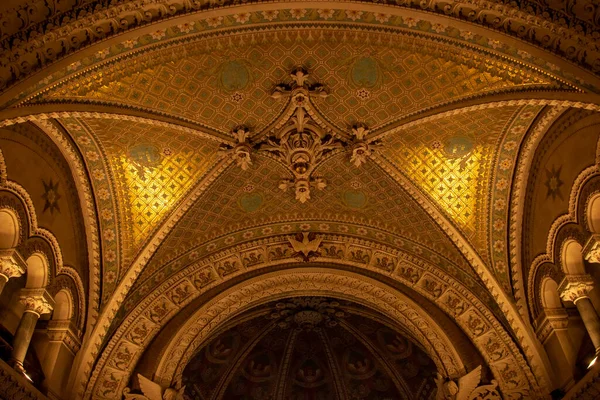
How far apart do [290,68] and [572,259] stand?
186 inches

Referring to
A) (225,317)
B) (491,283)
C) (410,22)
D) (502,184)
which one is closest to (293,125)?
(410,22)

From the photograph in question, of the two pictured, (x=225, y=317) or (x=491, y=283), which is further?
(x=225, y=317)

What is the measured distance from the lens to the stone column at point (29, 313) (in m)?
7.98

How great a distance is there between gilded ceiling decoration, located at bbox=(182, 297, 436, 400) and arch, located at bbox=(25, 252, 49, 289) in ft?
20.0

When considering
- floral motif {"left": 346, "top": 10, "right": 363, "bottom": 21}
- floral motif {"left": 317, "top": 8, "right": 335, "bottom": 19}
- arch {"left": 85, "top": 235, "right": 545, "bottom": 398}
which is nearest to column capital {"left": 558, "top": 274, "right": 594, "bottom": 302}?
arch {"left": 85, "top": 235, "right": 545, "bottom": 398}

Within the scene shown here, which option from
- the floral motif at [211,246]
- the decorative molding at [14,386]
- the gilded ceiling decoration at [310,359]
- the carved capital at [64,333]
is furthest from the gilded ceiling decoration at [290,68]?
the gilded ceiling decoration at [310,359]

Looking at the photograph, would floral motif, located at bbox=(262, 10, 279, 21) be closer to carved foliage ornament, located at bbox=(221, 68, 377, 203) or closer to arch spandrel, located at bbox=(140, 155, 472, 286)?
carved foliage ornament, located at bbox=(221, 68, 377, 203)

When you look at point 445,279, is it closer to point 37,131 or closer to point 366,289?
point 366,289

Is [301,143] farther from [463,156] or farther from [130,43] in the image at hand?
[130,43]

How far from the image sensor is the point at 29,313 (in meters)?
8.31

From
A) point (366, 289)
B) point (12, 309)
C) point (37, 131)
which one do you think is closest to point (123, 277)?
point (12, 309)

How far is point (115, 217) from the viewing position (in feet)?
32.6

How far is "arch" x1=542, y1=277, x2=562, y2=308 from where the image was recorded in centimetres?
912

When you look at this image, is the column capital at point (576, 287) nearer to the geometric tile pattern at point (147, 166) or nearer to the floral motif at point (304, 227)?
the floral motif at point (304, 227)
